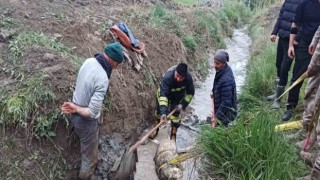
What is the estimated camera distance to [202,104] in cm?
877

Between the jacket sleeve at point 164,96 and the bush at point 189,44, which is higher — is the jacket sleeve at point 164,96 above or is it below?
above

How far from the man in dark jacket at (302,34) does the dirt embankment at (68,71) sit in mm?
2787

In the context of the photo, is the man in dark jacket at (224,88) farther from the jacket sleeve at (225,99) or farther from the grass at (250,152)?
the grass at (250,152)

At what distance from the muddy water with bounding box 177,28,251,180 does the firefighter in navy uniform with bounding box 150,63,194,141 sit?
437 millimetres

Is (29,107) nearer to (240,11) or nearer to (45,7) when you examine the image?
(45,7)

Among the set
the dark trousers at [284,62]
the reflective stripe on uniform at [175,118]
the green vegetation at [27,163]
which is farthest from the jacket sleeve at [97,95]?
the dark trousers at [284,62]

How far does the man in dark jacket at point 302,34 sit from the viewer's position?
505 cm

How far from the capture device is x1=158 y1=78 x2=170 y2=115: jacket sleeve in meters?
5.88

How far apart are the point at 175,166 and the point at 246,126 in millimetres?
1394


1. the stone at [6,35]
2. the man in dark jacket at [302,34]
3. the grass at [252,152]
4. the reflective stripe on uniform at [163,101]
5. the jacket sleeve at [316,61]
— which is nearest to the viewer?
the grass at [252,152]

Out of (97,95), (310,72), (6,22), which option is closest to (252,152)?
(310,72)

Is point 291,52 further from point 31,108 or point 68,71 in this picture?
point 31,108

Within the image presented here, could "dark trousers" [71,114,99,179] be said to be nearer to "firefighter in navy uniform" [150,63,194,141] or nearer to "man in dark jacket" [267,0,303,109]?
"firefighter in navy uniform" [150,63,194,141]

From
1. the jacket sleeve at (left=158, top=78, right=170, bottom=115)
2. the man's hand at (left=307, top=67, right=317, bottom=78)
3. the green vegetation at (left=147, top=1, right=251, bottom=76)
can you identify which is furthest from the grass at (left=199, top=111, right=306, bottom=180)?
the green vegetation at (left=147, top=1, right=251, bottom=76)
